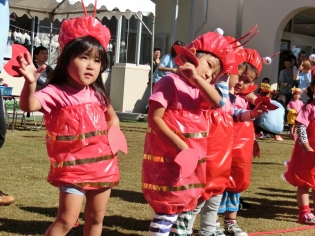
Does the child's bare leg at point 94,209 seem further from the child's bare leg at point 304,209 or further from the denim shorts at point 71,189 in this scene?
the child's bare leg at point 304,209

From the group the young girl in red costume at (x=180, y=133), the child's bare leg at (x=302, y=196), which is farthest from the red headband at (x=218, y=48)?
the child's bare leg at (x=302, y=196)

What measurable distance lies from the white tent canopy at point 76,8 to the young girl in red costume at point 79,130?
8116 mm

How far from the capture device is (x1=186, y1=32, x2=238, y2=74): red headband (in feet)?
12.1

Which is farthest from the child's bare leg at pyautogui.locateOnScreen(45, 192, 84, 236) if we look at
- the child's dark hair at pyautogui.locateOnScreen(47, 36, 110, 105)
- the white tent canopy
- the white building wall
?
the white building wall

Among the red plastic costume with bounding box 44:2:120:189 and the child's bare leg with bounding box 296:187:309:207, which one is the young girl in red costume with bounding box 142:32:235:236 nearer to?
the red plastic costume with bounding box 44:2:120:189

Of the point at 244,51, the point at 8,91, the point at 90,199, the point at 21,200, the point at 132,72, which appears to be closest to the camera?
the point at 90,199

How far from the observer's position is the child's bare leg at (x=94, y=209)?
346cm

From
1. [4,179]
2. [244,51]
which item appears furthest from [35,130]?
[244,51]

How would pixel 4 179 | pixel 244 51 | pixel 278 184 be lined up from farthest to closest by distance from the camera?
pixel 278 184 < pixel 4 179 < pixel 244 51

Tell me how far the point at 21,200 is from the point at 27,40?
1061cm

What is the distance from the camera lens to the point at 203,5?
18.9m

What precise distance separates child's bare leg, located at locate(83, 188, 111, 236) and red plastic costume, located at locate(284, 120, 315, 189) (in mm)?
2551

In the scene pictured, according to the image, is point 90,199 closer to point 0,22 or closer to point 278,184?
point 0,22

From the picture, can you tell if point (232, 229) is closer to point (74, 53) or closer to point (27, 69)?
point (74, 53)
